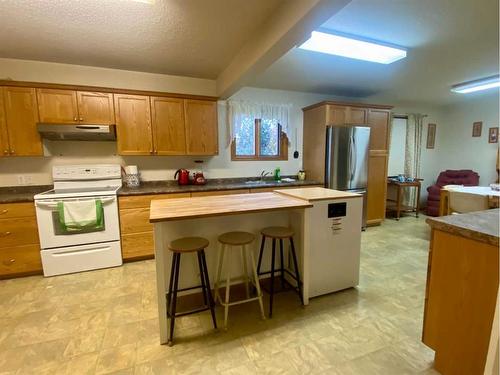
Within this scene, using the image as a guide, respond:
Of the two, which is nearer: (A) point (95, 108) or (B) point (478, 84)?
(A) point (95, 108)

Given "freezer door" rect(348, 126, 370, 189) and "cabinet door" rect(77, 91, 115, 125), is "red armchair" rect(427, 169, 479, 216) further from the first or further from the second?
"cabinet door" rect(77, 91, 115, 125)

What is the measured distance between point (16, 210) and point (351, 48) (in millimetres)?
3899

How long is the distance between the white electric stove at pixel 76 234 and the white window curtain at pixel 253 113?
1.96 metres

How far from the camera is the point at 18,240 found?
2.63 meters

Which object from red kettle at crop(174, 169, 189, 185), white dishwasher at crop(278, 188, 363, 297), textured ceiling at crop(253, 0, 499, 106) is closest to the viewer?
textured ceiling at crop(253, 0, 499, 106)

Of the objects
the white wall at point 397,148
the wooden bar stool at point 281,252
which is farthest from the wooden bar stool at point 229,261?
the white wall at point 397,148

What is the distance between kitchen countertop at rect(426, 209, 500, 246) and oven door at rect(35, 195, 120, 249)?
3035mm

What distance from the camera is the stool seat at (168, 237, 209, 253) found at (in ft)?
5.72

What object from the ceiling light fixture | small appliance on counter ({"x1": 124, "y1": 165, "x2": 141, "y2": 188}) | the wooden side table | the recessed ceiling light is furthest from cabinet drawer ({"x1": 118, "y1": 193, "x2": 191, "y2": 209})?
the ceiling light fixture

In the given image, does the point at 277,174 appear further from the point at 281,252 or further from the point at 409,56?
the point at 409,56

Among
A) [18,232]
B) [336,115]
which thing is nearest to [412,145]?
[336,115]

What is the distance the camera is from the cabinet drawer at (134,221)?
9.68 feet

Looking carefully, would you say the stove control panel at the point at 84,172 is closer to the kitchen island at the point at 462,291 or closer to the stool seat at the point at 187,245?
the stool seat at the point at 187,245

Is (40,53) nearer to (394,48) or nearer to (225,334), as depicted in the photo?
(225,334)
